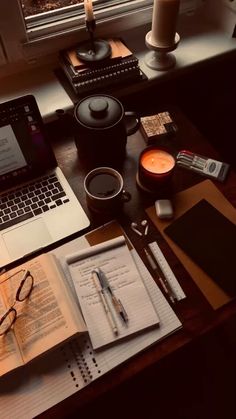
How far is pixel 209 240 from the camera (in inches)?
36.2

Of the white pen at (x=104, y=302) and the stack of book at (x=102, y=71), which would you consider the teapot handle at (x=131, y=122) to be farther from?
the white pen at (x=104, y=302)

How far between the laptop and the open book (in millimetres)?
69

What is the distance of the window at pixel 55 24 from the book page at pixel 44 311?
666mm

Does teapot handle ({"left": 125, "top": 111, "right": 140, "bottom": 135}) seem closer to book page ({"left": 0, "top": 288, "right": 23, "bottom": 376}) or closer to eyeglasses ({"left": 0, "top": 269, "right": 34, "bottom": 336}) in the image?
eyeglasses ({"left": 0, "top": 269, "right": 34, "bottom": 336})

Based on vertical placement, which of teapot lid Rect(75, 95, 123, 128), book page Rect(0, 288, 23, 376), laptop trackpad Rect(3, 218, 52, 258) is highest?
teapot lid Rect(75, 95, 123, 128)

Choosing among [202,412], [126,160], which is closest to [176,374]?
[202,412]

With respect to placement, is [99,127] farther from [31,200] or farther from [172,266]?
[172,266]

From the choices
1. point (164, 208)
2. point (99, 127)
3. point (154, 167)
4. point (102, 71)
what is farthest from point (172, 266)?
point (102, 71)

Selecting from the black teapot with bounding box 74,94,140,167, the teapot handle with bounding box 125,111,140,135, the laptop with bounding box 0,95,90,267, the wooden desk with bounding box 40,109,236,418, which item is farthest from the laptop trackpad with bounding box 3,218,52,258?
the teapot handle with bounding box 125,111,140,135

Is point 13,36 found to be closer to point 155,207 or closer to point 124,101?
point 124,101

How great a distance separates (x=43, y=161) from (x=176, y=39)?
21.5 inches

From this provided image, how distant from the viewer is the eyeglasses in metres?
0.78

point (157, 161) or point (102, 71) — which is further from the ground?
point (102, 71)

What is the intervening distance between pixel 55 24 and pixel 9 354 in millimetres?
942
